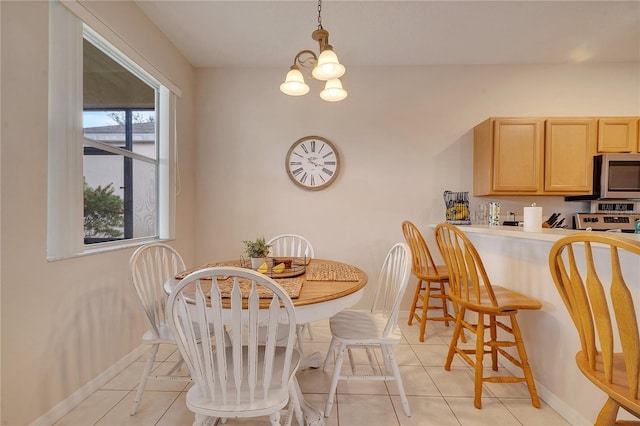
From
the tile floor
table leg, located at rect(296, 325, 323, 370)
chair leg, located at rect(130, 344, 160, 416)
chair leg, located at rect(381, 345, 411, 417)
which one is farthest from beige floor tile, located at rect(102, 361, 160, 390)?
chair leg, located at rect(381, 345, 411, 417)

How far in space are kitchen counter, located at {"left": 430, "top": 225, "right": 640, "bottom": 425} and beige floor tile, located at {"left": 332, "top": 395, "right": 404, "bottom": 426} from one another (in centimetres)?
91

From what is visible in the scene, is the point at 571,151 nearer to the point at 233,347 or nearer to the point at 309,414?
the point at 309,414

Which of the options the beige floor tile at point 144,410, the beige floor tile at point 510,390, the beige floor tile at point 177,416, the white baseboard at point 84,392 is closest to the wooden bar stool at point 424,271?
the beige floor tile at point 510,390

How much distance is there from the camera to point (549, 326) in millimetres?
1692

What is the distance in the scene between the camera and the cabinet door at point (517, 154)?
279cm

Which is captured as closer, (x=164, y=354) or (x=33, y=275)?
(x=33, y=275)

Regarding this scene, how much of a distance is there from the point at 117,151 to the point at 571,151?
3811 millimetres

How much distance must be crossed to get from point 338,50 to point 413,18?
714 millimetres

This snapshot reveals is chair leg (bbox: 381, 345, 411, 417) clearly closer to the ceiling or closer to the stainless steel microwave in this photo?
the ceiling

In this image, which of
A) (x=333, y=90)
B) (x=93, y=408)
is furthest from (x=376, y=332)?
(x=93, y=408)

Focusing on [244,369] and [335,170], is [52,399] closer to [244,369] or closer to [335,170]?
[244,369]

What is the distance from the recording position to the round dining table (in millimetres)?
1229

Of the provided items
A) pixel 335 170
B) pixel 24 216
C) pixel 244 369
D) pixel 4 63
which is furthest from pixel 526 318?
pixel 4 63

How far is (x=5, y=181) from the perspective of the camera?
1292 mm
